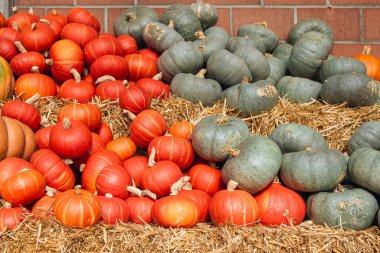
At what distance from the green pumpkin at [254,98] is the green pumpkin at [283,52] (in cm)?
102

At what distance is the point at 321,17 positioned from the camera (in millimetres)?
5438

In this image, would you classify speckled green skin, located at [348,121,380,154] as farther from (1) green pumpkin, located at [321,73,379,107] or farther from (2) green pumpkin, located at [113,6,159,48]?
(2) green pumpkin, located at [113,6,159,48]

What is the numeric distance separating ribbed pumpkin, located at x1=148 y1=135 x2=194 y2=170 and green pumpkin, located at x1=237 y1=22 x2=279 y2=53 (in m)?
2.06

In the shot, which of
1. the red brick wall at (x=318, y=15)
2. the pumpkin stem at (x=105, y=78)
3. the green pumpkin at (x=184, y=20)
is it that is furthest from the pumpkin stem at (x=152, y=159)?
the red brick wall at (x=318, y=15)

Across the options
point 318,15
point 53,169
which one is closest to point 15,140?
point 53,169

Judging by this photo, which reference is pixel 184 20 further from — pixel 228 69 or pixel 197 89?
pixel 197 89

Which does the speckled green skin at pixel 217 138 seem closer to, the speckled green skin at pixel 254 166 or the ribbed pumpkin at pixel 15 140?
the speckled green skin at pixel 254 166

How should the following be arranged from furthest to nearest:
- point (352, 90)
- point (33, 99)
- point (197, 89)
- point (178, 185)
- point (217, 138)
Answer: point (197, 89) < point (352, 90) < point (33, 99) < point (217, 138) < point (178, 185)

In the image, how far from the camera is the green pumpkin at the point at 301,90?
4.29 m

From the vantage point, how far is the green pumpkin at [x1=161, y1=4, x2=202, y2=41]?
4852 mm

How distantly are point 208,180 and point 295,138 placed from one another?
0.72m

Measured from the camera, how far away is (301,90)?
4.31 metres

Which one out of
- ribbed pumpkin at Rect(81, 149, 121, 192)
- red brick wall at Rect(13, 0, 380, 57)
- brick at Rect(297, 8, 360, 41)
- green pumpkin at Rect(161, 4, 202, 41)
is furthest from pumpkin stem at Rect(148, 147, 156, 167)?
brick at Rect(297, 8, 360, 41)

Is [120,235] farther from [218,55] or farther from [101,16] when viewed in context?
Result: [101,16]
